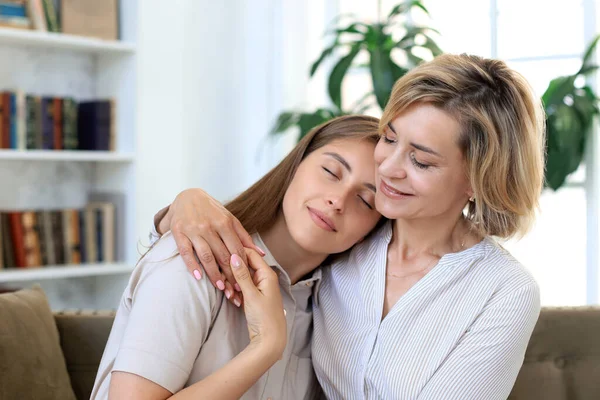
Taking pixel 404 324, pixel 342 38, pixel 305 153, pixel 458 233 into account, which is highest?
pixel 342 38

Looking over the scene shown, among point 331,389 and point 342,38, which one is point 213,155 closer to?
point 342,38

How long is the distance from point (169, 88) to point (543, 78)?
1.82 meters

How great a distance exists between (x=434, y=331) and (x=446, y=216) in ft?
0.88

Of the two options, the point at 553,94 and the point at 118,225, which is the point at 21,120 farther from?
the point at 553,94

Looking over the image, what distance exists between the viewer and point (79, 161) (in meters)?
3.95

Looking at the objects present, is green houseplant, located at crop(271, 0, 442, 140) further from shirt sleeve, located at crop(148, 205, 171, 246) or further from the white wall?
shirt sleeve, located at crop(148, 205, 171, 246)

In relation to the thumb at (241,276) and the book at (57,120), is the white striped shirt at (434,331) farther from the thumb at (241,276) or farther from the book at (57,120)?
the book at (57,120)

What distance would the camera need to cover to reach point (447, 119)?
1.56 meters

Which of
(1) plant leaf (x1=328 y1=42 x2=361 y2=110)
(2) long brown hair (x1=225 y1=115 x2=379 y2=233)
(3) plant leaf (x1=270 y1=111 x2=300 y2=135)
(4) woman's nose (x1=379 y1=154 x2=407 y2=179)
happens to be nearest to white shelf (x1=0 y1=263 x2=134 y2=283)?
(3) plant leaf (x1=270 y1=111 x2=300 y2=135)

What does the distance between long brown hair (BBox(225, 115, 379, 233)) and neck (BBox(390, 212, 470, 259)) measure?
21cm

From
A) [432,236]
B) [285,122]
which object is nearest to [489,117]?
[432,236]

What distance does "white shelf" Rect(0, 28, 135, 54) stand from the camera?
3.39 metres

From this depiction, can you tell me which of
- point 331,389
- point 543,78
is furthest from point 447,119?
point 543,78

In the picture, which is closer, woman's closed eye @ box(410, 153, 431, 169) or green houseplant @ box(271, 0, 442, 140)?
woman's closed eye @ box(410, 153, 431, 169)
